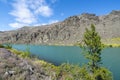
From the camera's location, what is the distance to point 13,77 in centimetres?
2277

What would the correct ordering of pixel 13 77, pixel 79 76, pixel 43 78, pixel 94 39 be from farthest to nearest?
1. pixel 94 39
2. pixel 79 76
3. pixel 43 78
4. pixel 13 77

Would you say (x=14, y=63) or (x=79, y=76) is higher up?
(x=14, y=63)

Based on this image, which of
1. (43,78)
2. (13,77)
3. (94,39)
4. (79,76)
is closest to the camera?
(13,77)

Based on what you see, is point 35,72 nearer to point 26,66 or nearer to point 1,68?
point 26,66

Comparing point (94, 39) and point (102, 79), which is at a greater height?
point (94, 39)

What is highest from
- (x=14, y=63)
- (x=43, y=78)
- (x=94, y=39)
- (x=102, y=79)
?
(x=94, y=39)

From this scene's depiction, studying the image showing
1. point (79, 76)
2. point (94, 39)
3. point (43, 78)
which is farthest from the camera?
point (94, 39)

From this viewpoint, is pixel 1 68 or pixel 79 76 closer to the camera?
pixel 1 68

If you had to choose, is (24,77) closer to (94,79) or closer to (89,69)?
(94,79)

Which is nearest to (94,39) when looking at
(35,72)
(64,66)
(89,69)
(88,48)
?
(88,48)

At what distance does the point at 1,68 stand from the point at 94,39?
2141 centimetres

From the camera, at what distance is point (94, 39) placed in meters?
40.3

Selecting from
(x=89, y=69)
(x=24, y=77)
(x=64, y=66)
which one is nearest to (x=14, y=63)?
(x=24, y=77)

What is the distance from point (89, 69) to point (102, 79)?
15.1 feet
